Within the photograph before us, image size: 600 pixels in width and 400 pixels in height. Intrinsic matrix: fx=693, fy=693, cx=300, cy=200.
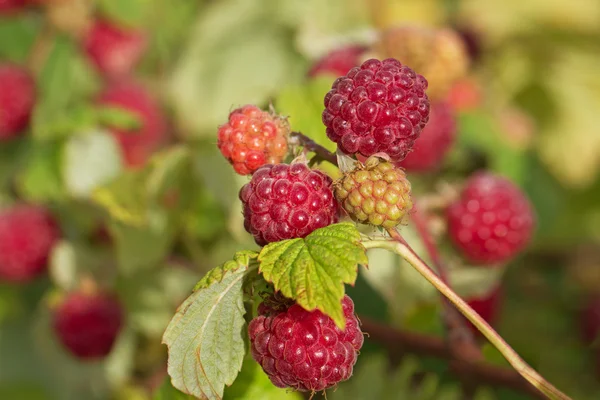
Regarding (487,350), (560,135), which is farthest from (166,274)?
(560,135)

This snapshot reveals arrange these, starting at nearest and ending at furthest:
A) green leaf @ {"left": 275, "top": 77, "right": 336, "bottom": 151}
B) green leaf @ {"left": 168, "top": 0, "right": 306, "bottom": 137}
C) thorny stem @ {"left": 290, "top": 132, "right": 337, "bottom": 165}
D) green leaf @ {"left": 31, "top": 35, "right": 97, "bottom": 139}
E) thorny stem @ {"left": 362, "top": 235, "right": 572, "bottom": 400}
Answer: thorny stem @ {"left": 362, "top": 235, "right": 572, "bottom": 400}
thorny stem @ {"left": 290, "top": 132, "right": 337, "bottom": 165}
green leaf @ {"left": 275, "top": 77, "right": 336, "bottom": 151}
green leaf @ {"left": 31, "top": 35, "right": 97, "bottom": 139}
green leaf @ {"left": 168, "top": 0, "right": 306, "bottom": 137}

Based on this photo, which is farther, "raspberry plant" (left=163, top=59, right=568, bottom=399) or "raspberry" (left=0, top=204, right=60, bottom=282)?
"raspberry" (left=0, top=204, right=60, bottom=282)

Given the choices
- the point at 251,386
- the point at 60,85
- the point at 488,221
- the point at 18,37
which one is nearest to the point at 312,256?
the point at 251,386

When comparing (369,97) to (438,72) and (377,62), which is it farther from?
(438,72)

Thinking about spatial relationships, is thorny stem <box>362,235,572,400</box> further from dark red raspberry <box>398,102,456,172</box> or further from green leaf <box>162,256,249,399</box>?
dark red raspberry <box>398,102,456,172</box>

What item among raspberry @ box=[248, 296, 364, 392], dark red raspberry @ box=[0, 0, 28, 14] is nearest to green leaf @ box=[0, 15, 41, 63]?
dark red raspberry @ box=[0, 0, 28, 14]

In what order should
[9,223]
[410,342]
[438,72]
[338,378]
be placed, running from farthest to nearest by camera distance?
[9,223] → [438,72] → [410,342] → [338,378]

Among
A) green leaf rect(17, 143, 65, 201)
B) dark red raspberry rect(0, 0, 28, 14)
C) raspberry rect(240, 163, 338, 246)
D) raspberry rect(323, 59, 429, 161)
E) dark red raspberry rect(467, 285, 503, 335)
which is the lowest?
dark red raspberry rect(467, 285, 503, 335)
